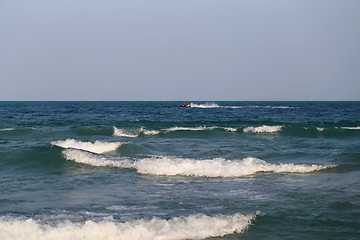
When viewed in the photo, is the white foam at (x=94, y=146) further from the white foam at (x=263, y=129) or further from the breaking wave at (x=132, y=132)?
the white foam at (x=263, y=129)

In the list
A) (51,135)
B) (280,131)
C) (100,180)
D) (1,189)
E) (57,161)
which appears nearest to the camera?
(1,189)

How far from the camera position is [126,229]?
7332mm

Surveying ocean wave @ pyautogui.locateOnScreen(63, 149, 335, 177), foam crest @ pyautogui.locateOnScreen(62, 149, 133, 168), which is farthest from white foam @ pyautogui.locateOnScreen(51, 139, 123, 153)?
ocean wave @ pyautogui.locateOnScreen(63, 149, 335, 177)

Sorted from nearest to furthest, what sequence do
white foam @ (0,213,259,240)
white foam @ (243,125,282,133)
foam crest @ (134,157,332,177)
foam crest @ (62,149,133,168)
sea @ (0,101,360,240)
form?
white foam @ (0,213,259,240) → sea @ (0,101,360,240) → foam crest @ (134,157,332,177) → foam crest @ (62,149,133,168) → white foam @ (243,125,282,133)

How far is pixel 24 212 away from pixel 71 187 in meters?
2.87

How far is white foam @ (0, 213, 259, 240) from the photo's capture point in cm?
716

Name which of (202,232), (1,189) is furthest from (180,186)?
(1,189)

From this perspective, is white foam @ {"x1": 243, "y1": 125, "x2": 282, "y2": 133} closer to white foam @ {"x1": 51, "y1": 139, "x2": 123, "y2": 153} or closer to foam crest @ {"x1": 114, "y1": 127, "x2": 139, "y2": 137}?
foam crest @ {"x1": 114, "y1": 127, "x2": 139, "y2": 137}

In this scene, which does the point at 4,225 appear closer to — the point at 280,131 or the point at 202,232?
the point at 202,232

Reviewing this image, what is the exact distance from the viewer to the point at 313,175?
12.8 m

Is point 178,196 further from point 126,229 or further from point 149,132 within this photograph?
point 149,132

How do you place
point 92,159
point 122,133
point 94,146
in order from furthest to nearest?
point 122,133 < point 94,146 < point 92,159

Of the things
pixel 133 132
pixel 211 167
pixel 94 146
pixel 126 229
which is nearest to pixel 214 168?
pixel 211 167

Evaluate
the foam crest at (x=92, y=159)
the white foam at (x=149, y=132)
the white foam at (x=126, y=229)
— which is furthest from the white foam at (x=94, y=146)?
the white foam at (x=126, y=229)
